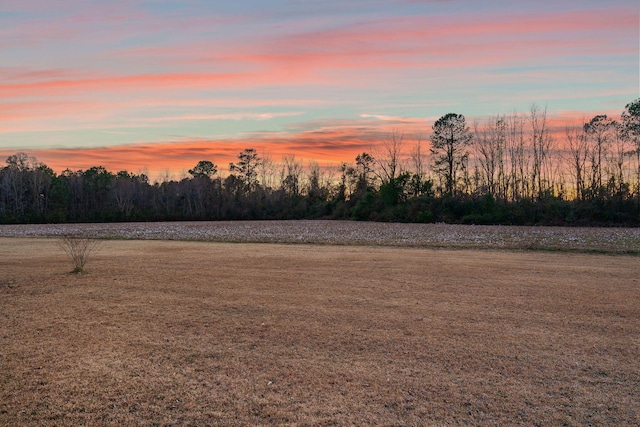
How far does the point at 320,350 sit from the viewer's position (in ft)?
22.8

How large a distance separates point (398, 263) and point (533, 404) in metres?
12.0

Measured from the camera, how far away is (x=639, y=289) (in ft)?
38.4

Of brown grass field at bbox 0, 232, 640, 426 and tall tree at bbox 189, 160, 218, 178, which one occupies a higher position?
tall tree at bbox 189, 160, 218, 178

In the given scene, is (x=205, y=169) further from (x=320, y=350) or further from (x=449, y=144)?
(x=320, y=350)

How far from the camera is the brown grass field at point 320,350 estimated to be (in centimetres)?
505

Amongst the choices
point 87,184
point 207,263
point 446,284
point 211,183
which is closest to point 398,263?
point 446,284

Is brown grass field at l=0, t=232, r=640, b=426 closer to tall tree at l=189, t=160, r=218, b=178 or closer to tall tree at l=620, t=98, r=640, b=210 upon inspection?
tall tree at l=620, t=98, r=640, b=210

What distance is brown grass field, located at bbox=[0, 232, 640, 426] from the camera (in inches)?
199

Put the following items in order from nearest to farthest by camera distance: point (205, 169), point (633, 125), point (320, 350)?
point (320, 350) → point (633, 125) → point (205, 169)

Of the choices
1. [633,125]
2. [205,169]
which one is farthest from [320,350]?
[205,169]

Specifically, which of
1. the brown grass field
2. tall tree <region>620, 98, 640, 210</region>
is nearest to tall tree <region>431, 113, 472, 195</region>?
tall tree <region>620, 98, 640, 210</region>

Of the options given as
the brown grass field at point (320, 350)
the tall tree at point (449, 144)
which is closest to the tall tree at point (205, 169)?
the tall tree at point (449, 144)

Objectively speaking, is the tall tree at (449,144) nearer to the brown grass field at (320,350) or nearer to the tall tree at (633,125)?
the tall tree at (633,125)

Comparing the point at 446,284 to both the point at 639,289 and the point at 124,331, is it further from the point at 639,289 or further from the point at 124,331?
the point at 124,331
